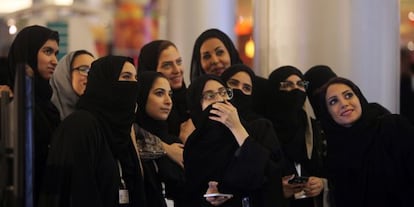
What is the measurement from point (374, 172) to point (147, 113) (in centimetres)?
144

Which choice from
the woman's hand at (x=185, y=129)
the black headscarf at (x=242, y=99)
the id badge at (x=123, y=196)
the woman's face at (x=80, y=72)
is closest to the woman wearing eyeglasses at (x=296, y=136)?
the black headscarf at (x=242, y=99)

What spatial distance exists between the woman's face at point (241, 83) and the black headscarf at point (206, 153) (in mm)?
524

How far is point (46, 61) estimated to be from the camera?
14.3 ft

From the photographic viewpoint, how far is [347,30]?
632 centimetres

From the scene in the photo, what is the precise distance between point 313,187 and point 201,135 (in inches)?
37.0

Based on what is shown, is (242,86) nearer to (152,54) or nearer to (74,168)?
(152,54)

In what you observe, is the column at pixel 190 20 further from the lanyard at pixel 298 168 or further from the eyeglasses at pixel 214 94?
the eyeglasses at pixel 214 94

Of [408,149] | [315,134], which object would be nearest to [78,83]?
[315,134]

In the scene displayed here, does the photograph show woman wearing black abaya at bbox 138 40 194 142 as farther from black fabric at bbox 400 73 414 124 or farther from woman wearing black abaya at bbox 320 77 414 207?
black fabric at bbox 400 73 414 124

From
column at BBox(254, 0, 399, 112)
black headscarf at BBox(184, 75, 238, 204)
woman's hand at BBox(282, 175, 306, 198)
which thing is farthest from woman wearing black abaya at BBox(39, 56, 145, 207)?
column at BBox(254, 0, 399, 112)

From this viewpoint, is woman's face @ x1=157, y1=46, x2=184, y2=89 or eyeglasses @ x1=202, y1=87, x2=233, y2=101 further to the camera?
woman's face @ x1=157, y1=46, x2=184, y2=89

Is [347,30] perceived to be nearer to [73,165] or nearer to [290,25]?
[290,25]

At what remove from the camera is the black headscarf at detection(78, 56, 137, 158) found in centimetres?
400

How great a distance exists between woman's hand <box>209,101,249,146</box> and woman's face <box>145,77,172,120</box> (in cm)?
38
